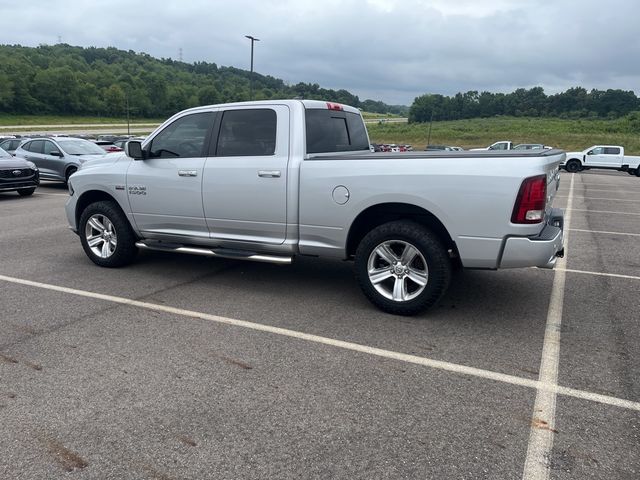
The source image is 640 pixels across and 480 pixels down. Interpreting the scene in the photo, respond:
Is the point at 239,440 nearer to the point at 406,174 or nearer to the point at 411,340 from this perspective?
→ the point at 411,340

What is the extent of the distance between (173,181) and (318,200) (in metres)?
1.79

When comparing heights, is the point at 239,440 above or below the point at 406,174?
below

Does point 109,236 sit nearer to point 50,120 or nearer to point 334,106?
point 334,106

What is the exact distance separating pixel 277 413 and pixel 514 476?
132cm

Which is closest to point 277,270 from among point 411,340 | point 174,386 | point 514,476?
point 411,340

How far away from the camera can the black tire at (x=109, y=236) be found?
6.09 metres

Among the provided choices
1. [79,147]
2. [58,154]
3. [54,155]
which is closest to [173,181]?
[58,154]

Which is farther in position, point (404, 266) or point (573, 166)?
point (573, 166)

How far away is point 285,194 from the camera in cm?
496

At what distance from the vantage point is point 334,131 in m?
5.66

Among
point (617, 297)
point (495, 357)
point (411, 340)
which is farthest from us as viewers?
point (617, 297)

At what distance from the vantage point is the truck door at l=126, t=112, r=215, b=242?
5.53 meters

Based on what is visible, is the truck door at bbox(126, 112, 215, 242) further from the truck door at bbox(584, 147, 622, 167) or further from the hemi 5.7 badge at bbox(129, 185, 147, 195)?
the truck door at bbox(584, 147, 622, 167)

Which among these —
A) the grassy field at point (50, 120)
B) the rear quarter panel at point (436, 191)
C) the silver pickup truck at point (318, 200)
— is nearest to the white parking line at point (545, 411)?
the silver pickup truck at point (318, 200)
